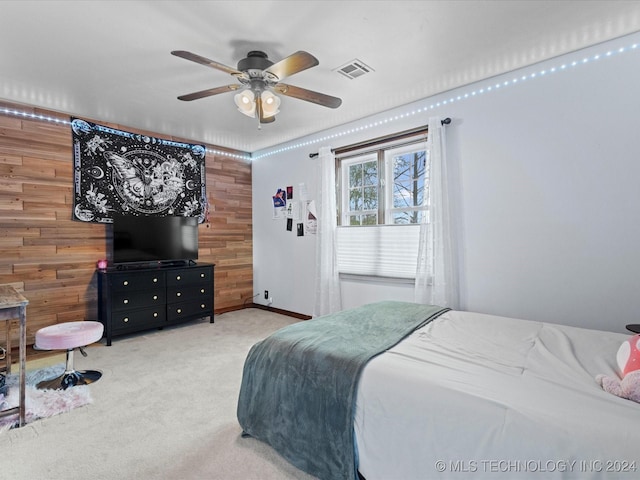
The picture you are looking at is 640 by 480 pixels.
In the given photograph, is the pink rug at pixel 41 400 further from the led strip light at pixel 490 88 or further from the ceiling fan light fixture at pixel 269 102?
the led strip light at pixel 490 88

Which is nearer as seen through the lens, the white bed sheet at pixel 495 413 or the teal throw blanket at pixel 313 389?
the white bed sheet at pixel 495 413

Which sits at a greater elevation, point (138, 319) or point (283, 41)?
point (283, 41)

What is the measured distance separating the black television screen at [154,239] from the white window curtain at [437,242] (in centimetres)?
305

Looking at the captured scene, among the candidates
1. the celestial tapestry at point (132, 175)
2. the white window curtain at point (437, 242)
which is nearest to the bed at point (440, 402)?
the white window curtain at point (437, 242)

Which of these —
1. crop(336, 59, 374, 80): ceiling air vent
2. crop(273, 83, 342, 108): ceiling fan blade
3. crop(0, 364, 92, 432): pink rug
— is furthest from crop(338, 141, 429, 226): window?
crop(0, 364, 92, 432): pink rug

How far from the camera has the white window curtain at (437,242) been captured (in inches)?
120

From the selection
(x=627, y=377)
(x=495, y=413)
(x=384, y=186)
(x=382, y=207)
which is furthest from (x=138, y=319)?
(x=627, y=377)

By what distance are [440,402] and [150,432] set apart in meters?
1.76

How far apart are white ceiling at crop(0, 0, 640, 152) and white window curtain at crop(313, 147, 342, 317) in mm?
1008

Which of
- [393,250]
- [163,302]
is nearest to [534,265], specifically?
[393,250]

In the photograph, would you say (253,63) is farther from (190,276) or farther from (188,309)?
(188,309)

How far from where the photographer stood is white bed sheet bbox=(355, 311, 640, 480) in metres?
0.97

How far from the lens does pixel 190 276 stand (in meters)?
4.21

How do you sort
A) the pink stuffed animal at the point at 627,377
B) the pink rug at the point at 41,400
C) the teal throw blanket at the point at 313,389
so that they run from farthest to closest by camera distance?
the pink rug at the point at 41,400 < the teal throw blanket at the point at 313,389 < the pink stuffed animal at the point at 627,377
